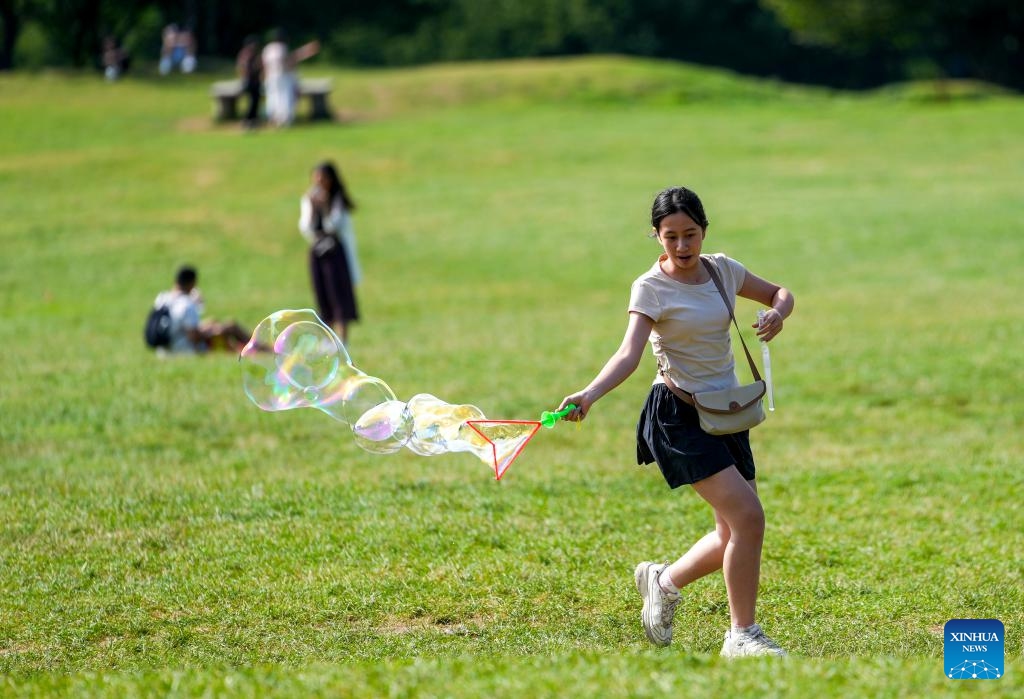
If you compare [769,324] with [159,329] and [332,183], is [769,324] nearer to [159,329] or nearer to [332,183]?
[332,183]

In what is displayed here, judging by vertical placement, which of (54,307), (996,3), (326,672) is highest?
(996,3)

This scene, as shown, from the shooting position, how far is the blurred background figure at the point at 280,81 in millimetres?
37406

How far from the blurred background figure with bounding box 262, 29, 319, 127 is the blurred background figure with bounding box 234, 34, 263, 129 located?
248 millimetres

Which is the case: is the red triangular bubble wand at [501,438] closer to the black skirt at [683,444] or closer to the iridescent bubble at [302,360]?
the black skirt at [683,444]

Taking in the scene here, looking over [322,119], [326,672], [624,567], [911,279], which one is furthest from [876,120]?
[326,672]

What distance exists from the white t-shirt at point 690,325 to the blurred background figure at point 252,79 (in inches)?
1338

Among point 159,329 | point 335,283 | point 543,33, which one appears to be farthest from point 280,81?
point 543,33

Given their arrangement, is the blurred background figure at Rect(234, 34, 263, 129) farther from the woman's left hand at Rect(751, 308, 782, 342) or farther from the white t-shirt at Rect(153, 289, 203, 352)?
the woman's left hand at Rect(751, 308, 782, 342)

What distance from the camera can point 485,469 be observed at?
32.6 feet

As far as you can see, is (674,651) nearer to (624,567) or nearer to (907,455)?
(624,567)

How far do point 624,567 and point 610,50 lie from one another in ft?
210

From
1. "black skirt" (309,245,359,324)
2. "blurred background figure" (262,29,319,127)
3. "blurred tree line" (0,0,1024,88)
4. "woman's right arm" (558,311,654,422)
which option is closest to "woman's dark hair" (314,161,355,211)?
"black skirt" (309,245,359,324)

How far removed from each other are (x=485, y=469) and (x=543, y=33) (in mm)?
61876

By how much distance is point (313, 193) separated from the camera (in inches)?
602
